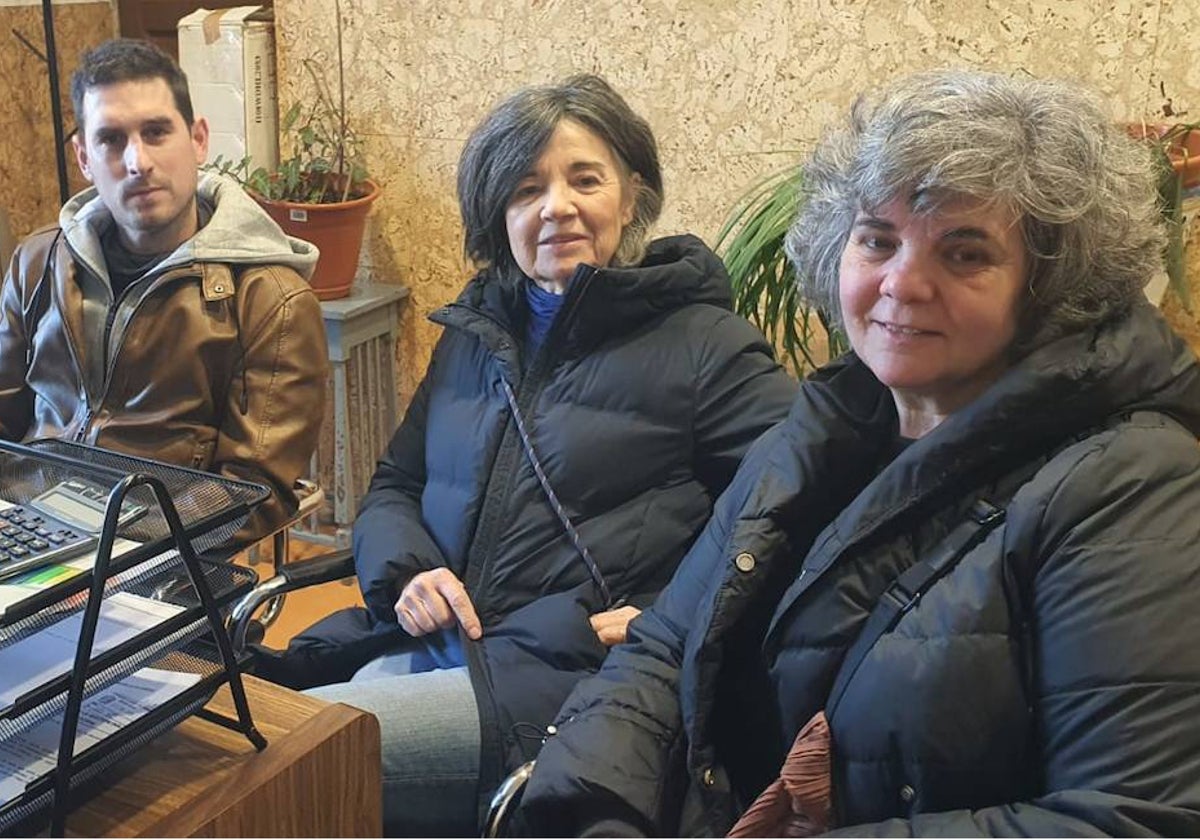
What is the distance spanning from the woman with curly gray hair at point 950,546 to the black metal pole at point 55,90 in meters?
2.50

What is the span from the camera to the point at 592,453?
176 centimetres

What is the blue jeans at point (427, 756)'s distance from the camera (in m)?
1.54

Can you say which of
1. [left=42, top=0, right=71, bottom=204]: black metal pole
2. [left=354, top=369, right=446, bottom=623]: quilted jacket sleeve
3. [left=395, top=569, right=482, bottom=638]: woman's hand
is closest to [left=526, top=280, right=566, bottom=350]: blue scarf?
[left=354, top=369, right=446, bottom=623]: quilted jacket sleeve

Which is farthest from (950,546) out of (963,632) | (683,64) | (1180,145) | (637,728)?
(683,64)

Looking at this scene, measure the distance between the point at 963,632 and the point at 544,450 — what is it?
828mm

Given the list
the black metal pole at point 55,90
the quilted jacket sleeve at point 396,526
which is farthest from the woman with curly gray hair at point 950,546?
the black metal pole at point 55,90

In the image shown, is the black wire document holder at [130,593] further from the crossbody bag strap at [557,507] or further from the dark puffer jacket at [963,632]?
the crossbody bag strap at [557,507]

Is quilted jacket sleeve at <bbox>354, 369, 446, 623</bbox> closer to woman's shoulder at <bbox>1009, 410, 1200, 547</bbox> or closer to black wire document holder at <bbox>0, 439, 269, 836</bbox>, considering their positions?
black wire document holder at <bbox>0, 439, 269, 836</bbox>

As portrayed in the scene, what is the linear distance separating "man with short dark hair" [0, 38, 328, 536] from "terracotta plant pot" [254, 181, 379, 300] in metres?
0.71

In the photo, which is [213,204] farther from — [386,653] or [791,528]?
[791,528]

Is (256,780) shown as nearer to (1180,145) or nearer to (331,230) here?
(1180,145)

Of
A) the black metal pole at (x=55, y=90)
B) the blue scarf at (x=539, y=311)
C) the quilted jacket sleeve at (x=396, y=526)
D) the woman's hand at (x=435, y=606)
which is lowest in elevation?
the woman's hand at (x=435, y=606)

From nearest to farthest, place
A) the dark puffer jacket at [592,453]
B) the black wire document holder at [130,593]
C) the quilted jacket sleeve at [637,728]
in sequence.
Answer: the black wire document holder at [130,593]
the quilted jacket sleeve at [637,728]
the dark puffer jacket at [592,453]

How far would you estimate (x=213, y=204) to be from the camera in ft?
7.25
